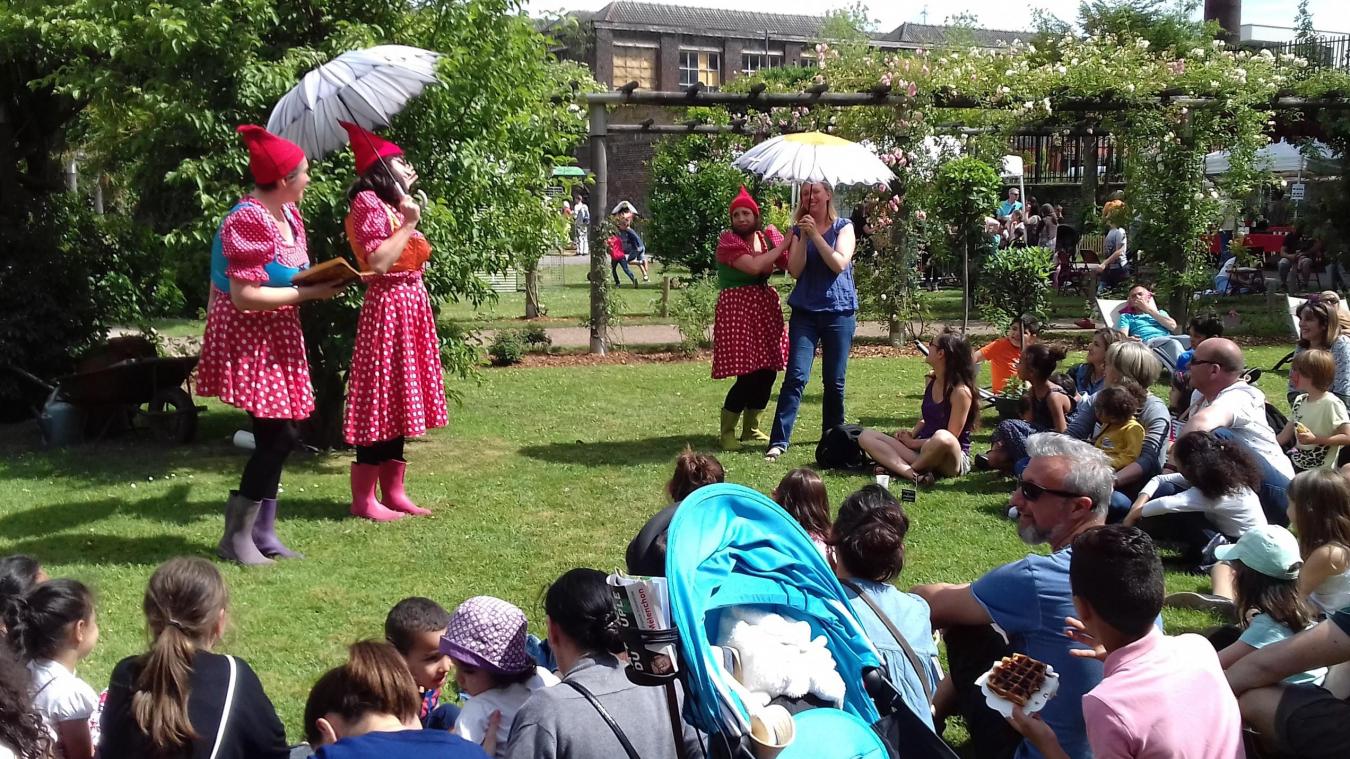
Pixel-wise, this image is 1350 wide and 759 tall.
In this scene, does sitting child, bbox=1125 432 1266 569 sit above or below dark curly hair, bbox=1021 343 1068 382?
below

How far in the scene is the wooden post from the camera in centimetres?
1370

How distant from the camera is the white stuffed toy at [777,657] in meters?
2.92

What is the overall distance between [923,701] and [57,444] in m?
7.45

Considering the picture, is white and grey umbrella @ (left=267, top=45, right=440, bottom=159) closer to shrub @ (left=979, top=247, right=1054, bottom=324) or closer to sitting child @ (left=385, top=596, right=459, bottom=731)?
sitting child @ (left=385, top=596, right=459, bottom=731)

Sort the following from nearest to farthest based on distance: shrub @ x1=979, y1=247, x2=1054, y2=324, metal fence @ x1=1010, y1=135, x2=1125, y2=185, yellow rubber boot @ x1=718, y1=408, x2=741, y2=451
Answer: yellow rubber boot @ x1=718, y1=408, x2=741, y2=451 < shrub @ x1=979, y1=247, x2=1054, y2=324 < metal fence @ x1=1010, y1=135, x2=1125, y2=185

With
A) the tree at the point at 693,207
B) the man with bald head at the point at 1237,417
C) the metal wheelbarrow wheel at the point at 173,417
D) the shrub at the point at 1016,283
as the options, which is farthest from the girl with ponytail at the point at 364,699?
the tree at the point at 693,207

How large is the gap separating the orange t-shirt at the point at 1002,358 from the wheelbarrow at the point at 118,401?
6049 millimetres

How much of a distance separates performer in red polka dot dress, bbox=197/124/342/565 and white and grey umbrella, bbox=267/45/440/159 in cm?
44

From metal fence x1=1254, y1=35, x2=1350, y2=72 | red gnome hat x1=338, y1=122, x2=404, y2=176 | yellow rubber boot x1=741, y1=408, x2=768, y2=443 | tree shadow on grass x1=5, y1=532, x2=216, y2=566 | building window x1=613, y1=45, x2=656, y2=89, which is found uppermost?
building window x1=613, y1=45, x2=656, y2=89

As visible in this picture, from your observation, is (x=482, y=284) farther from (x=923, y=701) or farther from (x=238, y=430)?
(x=923, y=701)

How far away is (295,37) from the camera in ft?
27.3

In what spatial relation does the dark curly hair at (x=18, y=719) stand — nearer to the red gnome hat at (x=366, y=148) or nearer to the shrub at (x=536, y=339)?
the red gnome hat at (x=366, y=148)

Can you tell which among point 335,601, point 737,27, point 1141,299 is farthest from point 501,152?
point 737,27

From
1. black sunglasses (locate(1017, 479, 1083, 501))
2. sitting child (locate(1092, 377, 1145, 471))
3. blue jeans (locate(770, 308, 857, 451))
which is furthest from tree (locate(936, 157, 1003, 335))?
black sunglasses (locate(1017, 479, 1083, 501))
